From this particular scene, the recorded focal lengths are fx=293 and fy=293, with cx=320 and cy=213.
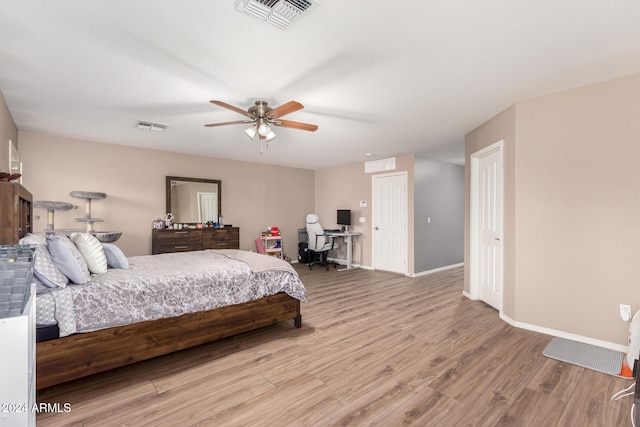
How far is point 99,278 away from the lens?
2309 millimetres

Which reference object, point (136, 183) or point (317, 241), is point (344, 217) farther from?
point (136, 183)

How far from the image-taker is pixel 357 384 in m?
2.17

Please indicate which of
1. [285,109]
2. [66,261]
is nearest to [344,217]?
[285,109]

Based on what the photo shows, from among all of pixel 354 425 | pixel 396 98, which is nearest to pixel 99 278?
pixel 354 425

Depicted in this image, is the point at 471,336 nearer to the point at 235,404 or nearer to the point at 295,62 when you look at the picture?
the point at 235,404

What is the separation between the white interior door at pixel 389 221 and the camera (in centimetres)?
597

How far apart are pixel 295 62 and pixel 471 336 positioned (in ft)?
10.2

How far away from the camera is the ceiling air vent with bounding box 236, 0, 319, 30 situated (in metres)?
1.69

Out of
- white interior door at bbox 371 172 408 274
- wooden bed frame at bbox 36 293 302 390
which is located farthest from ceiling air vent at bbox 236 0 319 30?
white interior door at bbox 371 172 408 274

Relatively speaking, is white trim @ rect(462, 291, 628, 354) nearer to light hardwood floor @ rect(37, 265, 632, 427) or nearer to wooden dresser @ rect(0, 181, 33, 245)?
light hardwood floor @ rect(37, 265, 632, 427)

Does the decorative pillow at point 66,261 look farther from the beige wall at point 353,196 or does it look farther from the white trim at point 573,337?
the beige wall at point 353,196

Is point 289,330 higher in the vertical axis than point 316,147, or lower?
lower

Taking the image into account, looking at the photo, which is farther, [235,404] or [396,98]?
[396,98]

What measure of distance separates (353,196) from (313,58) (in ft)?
15.7
